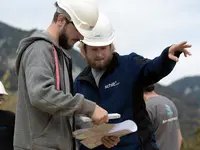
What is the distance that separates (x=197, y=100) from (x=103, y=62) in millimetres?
27288

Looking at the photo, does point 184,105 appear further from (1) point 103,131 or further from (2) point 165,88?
(1) point 103,131

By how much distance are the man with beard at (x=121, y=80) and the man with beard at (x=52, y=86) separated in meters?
0.48

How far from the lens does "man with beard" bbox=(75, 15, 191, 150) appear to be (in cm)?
429

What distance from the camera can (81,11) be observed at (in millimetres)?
3711

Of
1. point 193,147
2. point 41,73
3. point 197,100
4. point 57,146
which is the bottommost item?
point 197,100

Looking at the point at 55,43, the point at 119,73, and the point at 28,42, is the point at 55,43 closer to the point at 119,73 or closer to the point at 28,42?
the point at 28,42

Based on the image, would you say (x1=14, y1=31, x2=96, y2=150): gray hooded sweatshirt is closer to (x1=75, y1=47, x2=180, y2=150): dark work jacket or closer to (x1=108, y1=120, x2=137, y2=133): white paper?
(x1=108, y1=120, x2=137, y2=133): white paper

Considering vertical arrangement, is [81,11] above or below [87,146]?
above

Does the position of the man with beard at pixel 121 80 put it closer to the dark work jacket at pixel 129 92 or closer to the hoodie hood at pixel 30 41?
the dark work jacket at pixel 129 92

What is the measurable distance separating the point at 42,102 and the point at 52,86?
11 cm

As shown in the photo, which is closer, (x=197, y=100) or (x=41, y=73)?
(x=41, y=73)

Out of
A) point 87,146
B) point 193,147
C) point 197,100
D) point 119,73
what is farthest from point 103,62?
point 197,100

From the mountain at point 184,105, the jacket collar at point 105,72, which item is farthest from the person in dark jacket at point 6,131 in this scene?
the mountain at point 184,105

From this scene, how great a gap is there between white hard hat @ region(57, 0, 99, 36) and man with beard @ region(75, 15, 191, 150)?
0.40m
